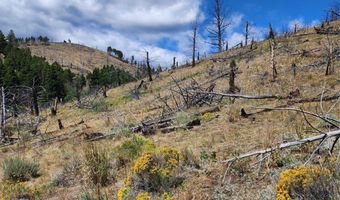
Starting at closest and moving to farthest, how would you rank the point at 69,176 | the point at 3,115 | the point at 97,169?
1. the point at 97,169
2. the point at 69,176
3. the point at 3,115

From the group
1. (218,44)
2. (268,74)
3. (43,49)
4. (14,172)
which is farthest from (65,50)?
(14,172)

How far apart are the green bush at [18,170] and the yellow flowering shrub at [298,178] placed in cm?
664

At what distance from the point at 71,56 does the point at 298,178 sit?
177 m

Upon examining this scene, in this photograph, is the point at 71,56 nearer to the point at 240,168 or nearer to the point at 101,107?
the point at 101,107

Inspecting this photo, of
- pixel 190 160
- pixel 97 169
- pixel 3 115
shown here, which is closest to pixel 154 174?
pixel 190 160

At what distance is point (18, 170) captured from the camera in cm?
916

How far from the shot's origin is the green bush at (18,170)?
29.7 feet

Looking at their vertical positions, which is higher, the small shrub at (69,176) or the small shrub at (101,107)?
the small shrub at (101,107)

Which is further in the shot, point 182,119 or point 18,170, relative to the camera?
point 182,119

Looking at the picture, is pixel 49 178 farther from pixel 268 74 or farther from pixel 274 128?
pixel 268 74

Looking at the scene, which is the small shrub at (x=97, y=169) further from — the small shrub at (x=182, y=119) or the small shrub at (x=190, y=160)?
the small shrub at (x=182, y=119)

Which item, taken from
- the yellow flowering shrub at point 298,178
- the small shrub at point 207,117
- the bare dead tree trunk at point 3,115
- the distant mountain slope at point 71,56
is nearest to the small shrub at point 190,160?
the yellow flowering shrub at point 298,178

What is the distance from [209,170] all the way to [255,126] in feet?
13.5

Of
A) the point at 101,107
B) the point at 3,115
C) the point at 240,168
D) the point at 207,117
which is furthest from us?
the point at 101,107
